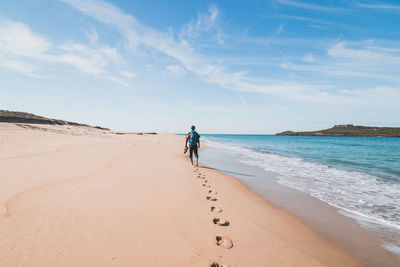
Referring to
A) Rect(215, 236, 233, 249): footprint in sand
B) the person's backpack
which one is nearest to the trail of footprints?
Rect(215, 236, 233, 249): footprint in sand

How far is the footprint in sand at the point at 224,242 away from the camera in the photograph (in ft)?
9.91

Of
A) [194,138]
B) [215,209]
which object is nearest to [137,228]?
[215,209]

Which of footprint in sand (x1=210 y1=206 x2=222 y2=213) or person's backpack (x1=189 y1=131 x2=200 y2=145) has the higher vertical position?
person's backpack (x1=189 y1=131 x2=200 y2=145)

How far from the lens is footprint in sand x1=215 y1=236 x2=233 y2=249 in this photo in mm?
3021

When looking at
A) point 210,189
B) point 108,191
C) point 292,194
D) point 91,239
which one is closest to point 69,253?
point 91,239

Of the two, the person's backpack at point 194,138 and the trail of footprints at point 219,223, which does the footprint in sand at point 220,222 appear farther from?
the person's backpack at point 194,138

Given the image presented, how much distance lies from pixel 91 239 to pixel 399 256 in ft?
17.5

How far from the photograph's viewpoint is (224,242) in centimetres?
310

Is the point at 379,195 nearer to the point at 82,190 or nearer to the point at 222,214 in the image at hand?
the point at 222,214

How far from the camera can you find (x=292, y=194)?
270 inches

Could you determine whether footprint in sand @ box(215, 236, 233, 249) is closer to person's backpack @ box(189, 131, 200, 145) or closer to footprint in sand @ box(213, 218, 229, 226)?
footprint in sand @ box(213, 218, 229, 226)

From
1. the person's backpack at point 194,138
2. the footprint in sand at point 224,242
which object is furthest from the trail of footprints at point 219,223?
the person's backpack at point 194,138

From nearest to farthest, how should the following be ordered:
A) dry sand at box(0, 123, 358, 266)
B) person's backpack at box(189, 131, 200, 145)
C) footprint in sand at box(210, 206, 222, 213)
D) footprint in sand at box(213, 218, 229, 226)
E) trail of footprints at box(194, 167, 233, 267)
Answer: dry sand at box(0, 123, 358, 266) → trail of footprints at box(194, 167, 233, 267) → footprint in sand at box(213, 218, 229, 226) → footprint in sand at box(210, 206, 222, 213) → person's backpack at box(189, 131, 200, 145)

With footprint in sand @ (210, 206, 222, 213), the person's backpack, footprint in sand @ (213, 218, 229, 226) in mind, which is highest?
the person's backpack
